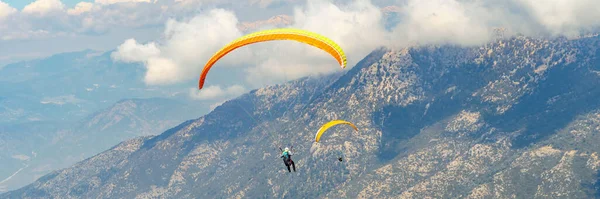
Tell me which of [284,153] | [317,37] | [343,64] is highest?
[317,37]

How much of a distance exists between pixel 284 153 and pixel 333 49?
25508 millimetres

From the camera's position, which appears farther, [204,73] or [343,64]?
[204,73]

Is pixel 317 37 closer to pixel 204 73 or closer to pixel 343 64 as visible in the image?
pixel 343 64

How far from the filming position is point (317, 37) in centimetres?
11525

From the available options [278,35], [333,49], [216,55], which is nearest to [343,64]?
[333,49]

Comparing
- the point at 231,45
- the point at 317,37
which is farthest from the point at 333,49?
the point at 231,45

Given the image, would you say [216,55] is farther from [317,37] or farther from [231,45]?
[317,37]

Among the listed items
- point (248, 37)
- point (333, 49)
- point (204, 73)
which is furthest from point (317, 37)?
point (204, 73)

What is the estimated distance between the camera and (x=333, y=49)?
11412 centimetres

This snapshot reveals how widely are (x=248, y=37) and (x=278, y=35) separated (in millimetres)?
5668

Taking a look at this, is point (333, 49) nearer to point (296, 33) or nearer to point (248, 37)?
point (296, 33)

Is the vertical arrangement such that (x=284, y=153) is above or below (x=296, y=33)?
below

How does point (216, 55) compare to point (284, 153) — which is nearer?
point (216, 55)

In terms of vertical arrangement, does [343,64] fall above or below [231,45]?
below
